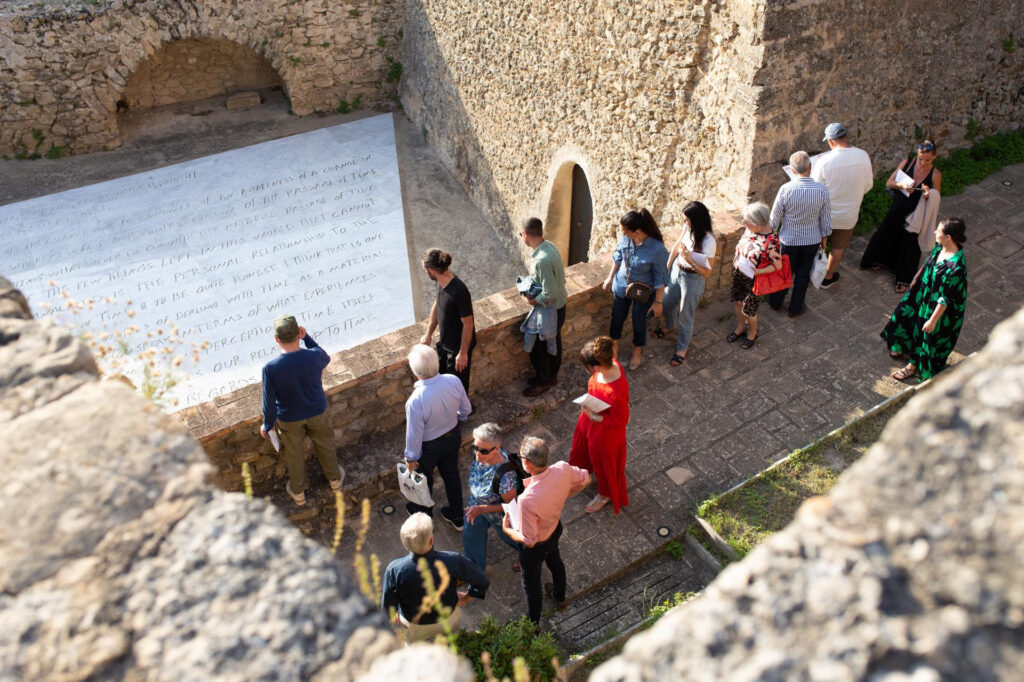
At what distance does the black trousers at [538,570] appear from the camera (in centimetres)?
428

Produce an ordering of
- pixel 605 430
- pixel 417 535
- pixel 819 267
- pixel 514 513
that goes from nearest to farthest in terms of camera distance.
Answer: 1. pixel 417 535
2. pixel 514 513
3. pixel 605 430
4. pixel 819 267

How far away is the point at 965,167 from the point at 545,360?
4975 mm

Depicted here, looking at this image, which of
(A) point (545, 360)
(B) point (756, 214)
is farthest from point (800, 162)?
(A) point (545, 360)

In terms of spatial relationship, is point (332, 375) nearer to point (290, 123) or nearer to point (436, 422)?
point (436, 422)

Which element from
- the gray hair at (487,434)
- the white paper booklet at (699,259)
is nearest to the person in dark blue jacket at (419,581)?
the gray hair at (487,434)

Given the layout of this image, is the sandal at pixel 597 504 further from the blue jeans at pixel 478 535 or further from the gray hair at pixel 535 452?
the gray hair at pixel 535 452

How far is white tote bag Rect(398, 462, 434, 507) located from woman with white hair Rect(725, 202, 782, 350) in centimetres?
266

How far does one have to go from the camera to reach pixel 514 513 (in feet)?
14.1

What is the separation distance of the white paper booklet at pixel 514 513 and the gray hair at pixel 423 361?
822 mm

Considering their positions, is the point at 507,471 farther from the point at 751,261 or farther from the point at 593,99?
the point at 593,99

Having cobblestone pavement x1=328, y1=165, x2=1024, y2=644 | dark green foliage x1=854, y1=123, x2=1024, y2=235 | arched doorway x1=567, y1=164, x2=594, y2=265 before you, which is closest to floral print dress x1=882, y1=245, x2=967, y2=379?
cobblestone pavement x1=328, y1=165, x2=1024, y2=644

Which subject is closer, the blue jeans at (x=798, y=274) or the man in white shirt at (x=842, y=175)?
the blue jeans at (x=798, y=274)

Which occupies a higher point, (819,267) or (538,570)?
(819,267)

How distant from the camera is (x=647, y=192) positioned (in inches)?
337
